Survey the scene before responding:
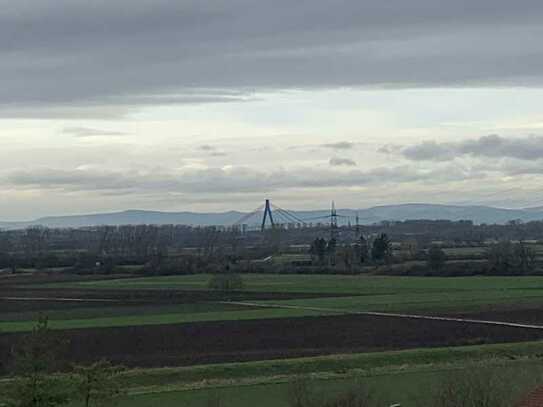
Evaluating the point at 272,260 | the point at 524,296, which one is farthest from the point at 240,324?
the point at 272,260

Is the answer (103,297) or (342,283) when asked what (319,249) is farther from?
(103,297)

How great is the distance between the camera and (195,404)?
32.1 m

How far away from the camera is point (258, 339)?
5019 cm

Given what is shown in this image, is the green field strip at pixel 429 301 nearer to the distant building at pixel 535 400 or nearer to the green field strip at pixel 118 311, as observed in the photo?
the green field strip at pixel 118 311

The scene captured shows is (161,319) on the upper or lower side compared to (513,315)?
lower

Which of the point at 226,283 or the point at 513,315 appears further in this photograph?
the point at 226,283

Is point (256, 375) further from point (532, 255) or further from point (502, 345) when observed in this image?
point (532, 255)

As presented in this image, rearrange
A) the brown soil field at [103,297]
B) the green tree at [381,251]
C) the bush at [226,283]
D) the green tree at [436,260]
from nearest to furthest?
the brown soil field at [103,297]
the bush at [226,283]
the green tree at [436,260]
the green tree at [381,251]

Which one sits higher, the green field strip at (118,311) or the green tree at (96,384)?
the green field strip at (118,311)

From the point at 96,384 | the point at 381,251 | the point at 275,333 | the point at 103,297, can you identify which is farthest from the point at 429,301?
the point at 381,251

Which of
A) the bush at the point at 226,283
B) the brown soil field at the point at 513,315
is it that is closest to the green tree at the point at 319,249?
the bush at the point at 226,283

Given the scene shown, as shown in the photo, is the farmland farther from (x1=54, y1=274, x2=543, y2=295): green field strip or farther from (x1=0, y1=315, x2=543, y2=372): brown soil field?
(x1=54, y1=274, x2=543, y2=295): green field strip

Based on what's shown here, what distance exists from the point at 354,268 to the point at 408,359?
71.0m

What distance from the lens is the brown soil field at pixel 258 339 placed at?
44750mm
